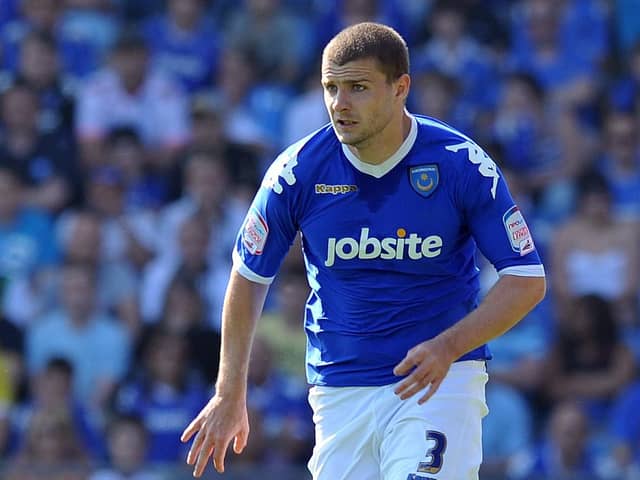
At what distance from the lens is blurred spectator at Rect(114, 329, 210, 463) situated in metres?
9.98

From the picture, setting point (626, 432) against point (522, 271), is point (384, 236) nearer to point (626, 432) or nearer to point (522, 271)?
point (522, 271)

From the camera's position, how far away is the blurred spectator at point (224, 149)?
37.1 ft

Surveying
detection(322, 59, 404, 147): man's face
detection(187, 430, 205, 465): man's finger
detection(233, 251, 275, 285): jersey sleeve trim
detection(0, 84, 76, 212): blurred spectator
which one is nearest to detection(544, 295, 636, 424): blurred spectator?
detection(0, 84, 76, 212): blurred spectator

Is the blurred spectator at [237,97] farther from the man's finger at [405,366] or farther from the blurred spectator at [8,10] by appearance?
the man's finger at [405,366]

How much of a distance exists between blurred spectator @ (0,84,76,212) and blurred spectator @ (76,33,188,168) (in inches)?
11.9

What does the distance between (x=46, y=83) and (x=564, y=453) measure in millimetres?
5758

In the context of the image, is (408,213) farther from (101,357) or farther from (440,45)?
(440,45)

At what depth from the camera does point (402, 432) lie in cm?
543

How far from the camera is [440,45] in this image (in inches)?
478

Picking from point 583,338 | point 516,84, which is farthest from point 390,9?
point 583,338

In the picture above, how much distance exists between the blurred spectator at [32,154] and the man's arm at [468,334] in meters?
6.65

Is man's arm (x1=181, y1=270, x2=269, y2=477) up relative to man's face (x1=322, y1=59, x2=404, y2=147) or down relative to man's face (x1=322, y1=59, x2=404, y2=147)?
down

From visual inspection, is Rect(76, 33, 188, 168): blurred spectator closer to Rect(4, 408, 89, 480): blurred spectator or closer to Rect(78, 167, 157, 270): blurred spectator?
Rect(78, 167, 157, 270): blurred spectator

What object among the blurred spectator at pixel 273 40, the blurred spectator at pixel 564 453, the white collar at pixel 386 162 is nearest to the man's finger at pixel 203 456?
the white collar at pixel 386 162
